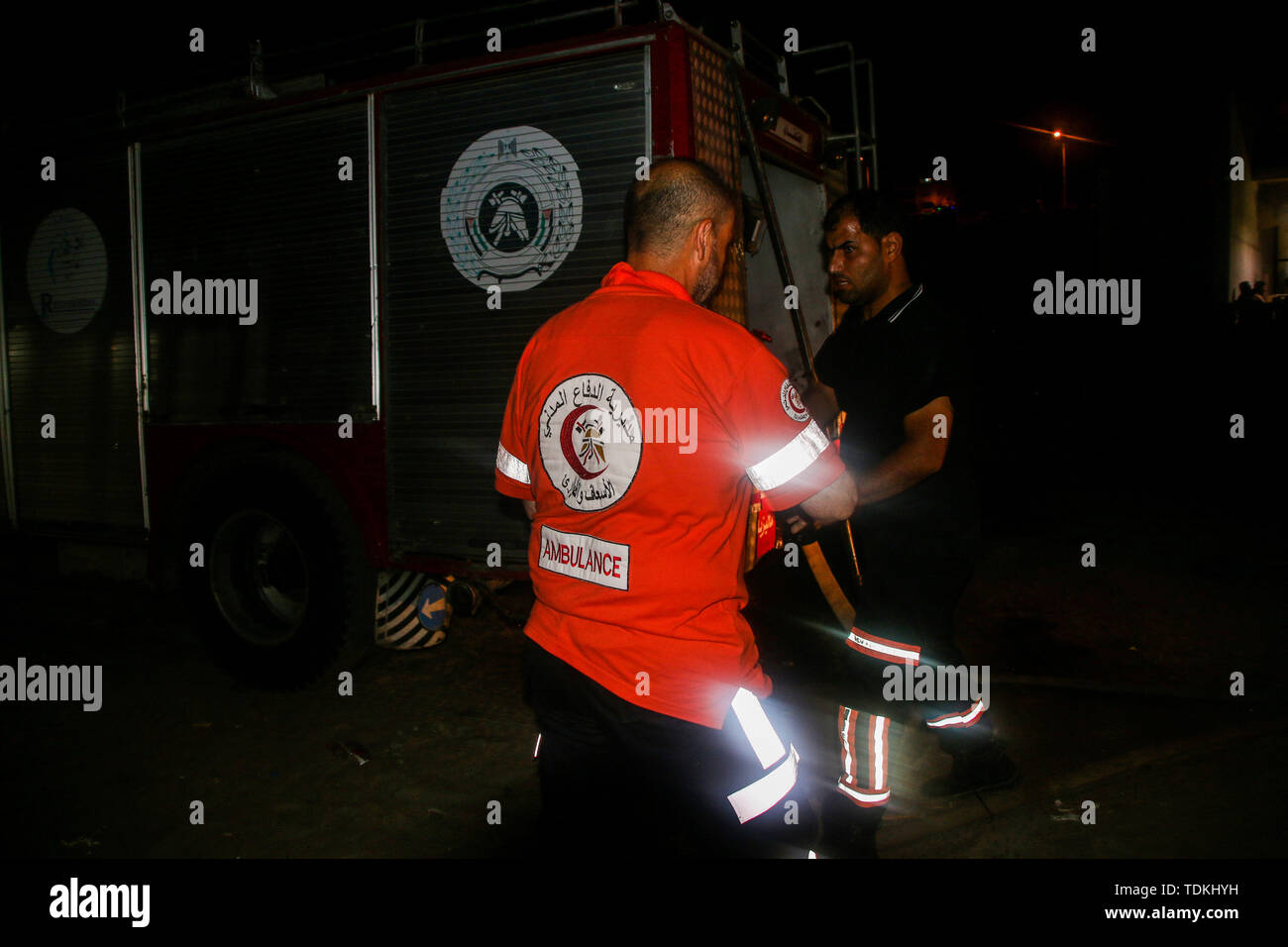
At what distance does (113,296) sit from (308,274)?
4.69 feet

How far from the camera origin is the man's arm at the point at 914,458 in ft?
8.70

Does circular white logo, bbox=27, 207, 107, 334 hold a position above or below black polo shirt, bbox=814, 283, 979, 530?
above

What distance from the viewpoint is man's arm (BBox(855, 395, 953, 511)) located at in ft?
8.70

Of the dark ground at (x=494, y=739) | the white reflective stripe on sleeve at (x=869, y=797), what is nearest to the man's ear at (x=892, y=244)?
the white reflective stripe on sleeve at (x=869, y=797)

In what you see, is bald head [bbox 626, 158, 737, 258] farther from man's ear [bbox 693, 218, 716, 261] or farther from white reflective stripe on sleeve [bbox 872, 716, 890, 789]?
white reflective stripe on sleeve [bbox 872, 716, 890, 789]

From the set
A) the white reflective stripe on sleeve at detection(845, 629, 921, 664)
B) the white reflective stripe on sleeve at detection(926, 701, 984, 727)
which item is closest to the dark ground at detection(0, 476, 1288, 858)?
the white reflective stripe on sleeve at detection(926, 701, 984, 727)

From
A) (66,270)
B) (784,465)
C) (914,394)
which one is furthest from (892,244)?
(66,270)

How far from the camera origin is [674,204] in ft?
5.79

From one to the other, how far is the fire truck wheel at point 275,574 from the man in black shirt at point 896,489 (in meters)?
2.40

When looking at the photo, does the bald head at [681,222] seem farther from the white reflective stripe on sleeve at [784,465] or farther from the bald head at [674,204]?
the white reflective stripe on sleeve at [784,465]

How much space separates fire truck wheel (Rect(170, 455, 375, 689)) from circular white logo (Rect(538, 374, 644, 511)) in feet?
8.58

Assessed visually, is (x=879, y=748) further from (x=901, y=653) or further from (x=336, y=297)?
(x=336, y=297)

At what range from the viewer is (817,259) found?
15.8 ft

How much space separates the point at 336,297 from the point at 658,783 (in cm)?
305
